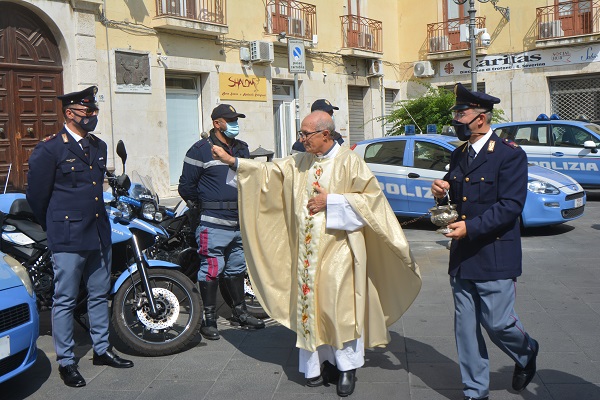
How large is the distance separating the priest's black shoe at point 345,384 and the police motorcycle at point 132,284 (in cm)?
137

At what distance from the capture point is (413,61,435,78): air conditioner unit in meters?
25.8

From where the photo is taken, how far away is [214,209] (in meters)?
5.82

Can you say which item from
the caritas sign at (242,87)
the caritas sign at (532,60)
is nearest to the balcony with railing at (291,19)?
the caritas sign at (242,87)

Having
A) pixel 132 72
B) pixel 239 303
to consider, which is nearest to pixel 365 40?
pixel 132 72

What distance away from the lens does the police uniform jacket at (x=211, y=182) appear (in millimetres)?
5832

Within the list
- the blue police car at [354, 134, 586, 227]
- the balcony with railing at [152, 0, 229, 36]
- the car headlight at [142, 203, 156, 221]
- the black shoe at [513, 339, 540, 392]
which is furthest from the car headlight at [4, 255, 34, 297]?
the balcony with railing at [152, 0, 229, 36]

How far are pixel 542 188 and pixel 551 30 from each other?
14622mm

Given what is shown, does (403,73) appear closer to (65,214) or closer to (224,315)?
(224,315)

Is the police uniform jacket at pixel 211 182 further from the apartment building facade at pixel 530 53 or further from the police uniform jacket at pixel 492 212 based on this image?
the apartment building facade at pixel 530 53

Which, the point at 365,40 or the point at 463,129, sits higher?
the point at 365,40

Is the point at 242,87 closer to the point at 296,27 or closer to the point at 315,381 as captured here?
the point at 296,27

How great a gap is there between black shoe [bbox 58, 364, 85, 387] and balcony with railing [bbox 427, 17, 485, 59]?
22.5 metres

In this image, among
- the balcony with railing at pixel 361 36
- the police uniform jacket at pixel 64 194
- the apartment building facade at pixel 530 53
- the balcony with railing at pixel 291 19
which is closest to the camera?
the police uniform jacket at pixel 64 194

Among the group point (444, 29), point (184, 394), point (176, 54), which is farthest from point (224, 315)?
point (444, 29)
